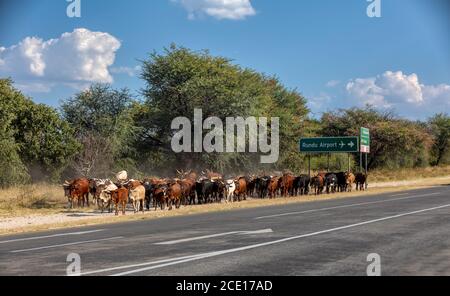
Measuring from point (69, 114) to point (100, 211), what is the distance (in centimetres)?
1866

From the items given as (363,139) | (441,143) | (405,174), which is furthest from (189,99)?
(441,143)

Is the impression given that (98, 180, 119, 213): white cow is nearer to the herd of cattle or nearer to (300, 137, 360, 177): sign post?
the herd of cattle

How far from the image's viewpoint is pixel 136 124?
45656mm

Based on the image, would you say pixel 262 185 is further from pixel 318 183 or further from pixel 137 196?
pixel 137 196

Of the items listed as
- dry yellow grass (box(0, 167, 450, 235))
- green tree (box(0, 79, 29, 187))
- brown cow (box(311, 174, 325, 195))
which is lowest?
dry yellow grass (box(0, 167, 450, 235))

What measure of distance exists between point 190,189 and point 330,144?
15.7 m

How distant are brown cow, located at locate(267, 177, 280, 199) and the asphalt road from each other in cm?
1863

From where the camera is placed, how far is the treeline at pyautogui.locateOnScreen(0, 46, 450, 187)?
126ft

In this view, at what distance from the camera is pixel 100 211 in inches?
1052

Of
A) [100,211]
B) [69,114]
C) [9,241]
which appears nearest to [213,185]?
[100,211]

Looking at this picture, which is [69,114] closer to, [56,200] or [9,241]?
[56,200]

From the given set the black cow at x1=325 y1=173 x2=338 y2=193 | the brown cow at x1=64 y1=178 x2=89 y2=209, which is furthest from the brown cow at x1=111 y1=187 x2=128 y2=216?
the black cow at x1=325 y1=173 x2=338 y2=193

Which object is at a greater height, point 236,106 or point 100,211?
point 236,106

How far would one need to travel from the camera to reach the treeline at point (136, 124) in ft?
126
